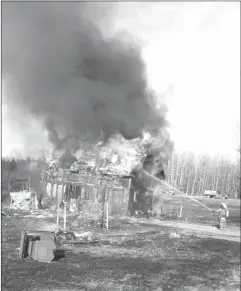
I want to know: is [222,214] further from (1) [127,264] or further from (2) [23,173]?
(2) [23,173]

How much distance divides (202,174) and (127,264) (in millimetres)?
6359

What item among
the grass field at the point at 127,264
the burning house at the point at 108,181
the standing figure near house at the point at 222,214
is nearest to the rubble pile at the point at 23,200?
the grass field at the point at 127,264

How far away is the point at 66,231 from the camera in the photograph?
1197cm

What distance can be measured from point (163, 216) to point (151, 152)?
4185 mm

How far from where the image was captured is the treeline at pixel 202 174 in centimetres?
1427

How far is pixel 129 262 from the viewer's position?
9703mm

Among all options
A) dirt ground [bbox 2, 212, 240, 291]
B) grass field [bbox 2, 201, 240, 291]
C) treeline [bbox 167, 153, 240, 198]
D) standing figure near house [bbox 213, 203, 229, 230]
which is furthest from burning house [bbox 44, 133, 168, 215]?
standing figure near house [bbox 213, 203, 229, 230]

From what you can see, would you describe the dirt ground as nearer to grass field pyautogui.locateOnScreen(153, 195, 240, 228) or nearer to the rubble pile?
the rubble pile

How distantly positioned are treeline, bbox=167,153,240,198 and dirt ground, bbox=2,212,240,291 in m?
2.48

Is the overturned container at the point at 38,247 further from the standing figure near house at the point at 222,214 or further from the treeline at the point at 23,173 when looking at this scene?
the standing figure near house at the point at 222,214

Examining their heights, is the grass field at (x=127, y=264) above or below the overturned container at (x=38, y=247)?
below

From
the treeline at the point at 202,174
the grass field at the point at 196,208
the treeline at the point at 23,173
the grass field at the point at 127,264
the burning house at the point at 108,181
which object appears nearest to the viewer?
the grass field at the point at 127,264

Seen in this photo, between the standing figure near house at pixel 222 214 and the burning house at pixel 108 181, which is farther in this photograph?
the standing figure near house at pixel 222 214

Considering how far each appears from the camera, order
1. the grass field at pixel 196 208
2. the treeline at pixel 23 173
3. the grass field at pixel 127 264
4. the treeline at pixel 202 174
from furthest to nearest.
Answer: the grass field at pixel 196 208 → the treeline at pixel 202 174 → the treeline at pixel 23 173 → the grass field at pixel 127 264
